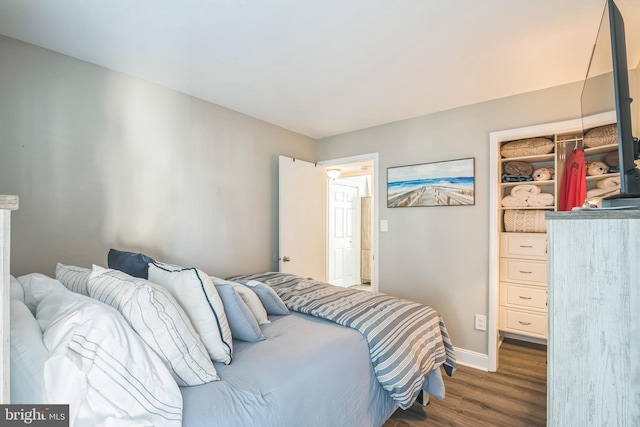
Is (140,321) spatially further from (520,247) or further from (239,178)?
(520,247)

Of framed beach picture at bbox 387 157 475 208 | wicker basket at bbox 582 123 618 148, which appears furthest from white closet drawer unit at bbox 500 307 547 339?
wicker basket at bbox 582 123 618 148

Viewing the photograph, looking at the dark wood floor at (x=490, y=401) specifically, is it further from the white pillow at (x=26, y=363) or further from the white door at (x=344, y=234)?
the white door at (x=344, y=234)

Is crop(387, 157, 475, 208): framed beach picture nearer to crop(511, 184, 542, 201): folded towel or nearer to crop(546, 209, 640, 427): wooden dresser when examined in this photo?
crop(511, 184, 542, 201): folded towel

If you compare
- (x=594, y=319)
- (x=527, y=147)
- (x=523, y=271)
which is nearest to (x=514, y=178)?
(x=527, y=147)

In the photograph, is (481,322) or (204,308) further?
(481,322)

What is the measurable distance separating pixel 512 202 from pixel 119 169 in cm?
378

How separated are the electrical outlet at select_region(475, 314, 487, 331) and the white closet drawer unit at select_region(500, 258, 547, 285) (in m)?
0.78

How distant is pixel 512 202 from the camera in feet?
11.1

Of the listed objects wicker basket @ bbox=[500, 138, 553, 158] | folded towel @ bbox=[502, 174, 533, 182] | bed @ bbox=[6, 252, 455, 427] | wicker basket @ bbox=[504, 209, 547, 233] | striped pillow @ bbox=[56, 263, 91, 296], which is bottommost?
bed @ bbox=[6, 252, 455, 427]

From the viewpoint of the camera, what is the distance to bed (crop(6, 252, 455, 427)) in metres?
0.86

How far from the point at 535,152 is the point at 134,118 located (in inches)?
144

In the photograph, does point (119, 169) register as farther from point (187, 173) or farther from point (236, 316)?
point (236, 316)

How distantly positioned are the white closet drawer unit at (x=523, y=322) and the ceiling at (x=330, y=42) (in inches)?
87.5

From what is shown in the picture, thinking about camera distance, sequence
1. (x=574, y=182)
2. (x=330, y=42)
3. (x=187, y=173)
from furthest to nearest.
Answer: (x=574, y=182)
(x=187, y=173)
(x=330, y=42)
